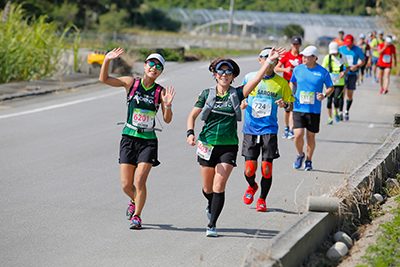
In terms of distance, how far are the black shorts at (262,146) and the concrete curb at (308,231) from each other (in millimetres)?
1007

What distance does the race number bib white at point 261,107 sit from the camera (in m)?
6.73

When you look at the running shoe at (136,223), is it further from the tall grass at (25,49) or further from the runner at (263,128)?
the tall grass at (25,49)

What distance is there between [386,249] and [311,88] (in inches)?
180

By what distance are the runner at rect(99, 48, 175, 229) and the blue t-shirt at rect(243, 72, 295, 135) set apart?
1435 millimetres

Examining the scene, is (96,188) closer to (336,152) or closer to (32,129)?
(32,129)

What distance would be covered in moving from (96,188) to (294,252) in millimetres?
3568

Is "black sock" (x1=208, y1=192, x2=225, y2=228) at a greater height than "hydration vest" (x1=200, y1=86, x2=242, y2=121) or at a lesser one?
lesser

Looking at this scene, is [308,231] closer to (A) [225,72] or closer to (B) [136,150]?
(A) [225,72]

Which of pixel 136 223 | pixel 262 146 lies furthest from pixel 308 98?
pixel 136 223

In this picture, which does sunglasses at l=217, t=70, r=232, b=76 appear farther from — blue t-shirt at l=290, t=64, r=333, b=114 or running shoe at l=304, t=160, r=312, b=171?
running shoe at l=304, t=160, r=312, b=171

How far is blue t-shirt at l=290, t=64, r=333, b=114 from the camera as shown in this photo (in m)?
8.67

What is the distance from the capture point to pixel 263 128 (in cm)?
673

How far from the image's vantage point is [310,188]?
7.52 metres

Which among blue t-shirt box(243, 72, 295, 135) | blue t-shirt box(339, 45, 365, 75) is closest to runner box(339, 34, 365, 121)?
blue t-shirt box(339, 45, 365, 75)
